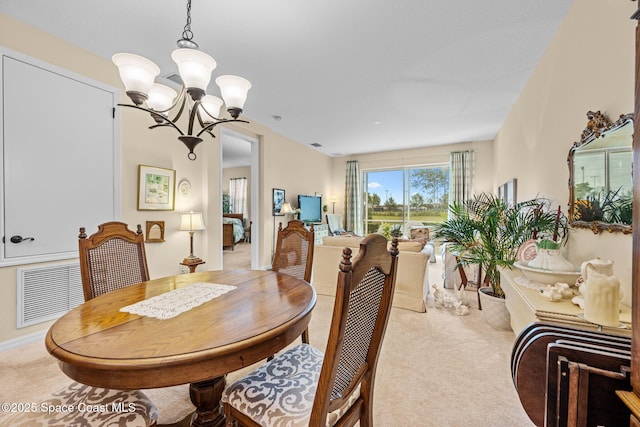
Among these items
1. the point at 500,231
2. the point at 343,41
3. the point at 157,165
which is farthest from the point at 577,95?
the point at 157,165

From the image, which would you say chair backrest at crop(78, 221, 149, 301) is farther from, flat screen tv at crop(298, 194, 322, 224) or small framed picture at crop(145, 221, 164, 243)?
flat screen tv at crop(298, 194, 322, 224)

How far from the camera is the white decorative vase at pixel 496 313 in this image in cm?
256

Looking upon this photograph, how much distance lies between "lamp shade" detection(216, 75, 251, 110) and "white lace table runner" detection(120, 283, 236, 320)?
3.77 feet

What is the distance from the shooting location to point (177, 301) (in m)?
1.29

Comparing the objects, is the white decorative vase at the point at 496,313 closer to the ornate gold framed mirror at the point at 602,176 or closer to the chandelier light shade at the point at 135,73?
the ornate gold framed mirror at the point at 602,176

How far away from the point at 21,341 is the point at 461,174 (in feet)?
24.8

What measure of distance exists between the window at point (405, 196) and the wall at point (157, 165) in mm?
3639

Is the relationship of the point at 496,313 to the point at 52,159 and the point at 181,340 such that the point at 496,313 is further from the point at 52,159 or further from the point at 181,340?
the point at 52,159

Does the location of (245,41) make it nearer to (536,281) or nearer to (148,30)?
(148,30)

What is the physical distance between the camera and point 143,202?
3107 millimetres

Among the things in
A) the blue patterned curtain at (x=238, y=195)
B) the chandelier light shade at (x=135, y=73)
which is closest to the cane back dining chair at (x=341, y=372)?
the chandelier light shade at (x=135, y=73)

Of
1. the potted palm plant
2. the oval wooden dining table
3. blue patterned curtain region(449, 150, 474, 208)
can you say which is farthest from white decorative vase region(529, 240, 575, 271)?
blue patterned curtain region(449, 150, 474, 208)

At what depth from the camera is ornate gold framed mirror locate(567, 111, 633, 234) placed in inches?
50.6

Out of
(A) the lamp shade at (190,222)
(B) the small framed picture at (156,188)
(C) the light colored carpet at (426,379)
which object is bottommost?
(C) the light colored carpet at (426,379)
